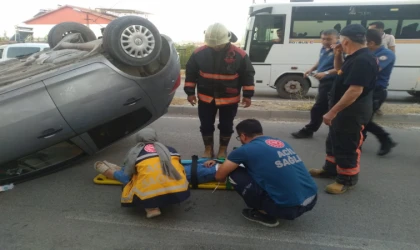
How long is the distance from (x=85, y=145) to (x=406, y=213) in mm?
3137

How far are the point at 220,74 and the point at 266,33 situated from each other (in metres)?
5.82

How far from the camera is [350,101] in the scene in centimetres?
277

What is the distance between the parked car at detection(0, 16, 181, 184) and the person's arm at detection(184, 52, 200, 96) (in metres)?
0.18

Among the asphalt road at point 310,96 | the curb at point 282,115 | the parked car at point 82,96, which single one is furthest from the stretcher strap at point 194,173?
the asphalt road at point 310,96

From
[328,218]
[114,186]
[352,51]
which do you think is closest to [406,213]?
[328,218]

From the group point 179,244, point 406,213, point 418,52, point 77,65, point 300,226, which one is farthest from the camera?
point 418,52

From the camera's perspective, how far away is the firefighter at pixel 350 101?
8.96ft

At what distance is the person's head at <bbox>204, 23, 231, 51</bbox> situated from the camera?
135 inches

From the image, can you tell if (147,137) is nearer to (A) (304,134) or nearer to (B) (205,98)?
(B) (205,98)

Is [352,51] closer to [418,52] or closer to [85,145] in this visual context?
[85,145]

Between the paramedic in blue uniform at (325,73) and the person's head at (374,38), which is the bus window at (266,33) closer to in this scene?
the paramedic in blue uniform at (325,73)

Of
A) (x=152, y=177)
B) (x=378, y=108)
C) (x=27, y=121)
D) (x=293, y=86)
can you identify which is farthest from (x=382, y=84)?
(x=293, y=86)

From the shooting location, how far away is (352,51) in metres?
2.85

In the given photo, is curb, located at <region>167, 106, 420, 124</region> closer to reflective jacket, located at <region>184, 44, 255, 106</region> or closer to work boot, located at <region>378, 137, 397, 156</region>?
work boot, located at <region>378, 137, 397, 156</region>
